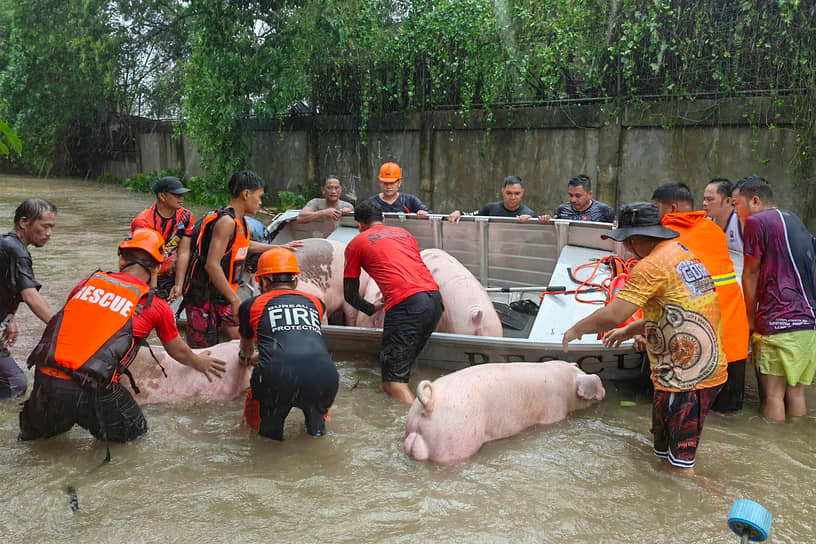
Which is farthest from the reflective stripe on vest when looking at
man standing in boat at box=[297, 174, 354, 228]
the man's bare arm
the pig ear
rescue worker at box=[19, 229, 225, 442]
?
man standing in boat at box=[297, 174, 354, 228]

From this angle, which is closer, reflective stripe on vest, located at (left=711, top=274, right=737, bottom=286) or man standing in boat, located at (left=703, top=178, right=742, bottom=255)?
reflective stripe on vest, located at (left=711, top=274, right=737, bottom=286)

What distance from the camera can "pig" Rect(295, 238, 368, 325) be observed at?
6.60 metres

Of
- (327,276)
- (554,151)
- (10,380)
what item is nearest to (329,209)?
(327,276)

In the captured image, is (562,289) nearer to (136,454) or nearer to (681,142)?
(136,454)

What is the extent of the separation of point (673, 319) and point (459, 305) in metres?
2.22

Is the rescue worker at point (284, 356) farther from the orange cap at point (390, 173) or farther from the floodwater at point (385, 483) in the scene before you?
the orange cap at point (390, 173)

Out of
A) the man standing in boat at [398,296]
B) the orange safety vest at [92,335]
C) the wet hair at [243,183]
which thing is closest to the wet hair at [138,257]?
the orange safety vest at [92,335]

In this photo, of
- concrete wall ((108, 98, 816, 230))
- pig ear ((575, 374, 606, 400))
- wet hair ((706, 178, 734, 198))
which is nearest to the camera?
pig ear ((575, 374, 606, 400))

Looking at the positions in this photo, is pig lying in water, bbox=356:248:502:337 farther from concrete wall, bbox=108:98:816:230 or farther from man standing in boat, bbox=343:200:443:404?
concrete wall, bbox=108:98:816:230

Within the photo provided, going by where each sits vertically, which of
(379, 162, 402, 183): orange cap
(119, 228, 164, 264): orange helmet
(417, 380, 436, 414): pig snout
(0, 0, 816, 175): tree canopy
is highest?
(0, 0, 816, 175): tree canopy

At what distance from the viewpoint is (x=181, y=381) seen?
4.98 metres

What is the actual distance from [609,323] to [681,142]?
6.56 m

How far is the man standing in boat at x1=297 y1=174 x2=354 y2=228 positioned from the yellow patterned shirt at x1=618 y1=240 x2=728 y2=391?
4707 millimetres

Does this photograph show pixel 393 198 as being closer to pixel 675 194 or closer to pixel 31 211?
pixel 675 194
